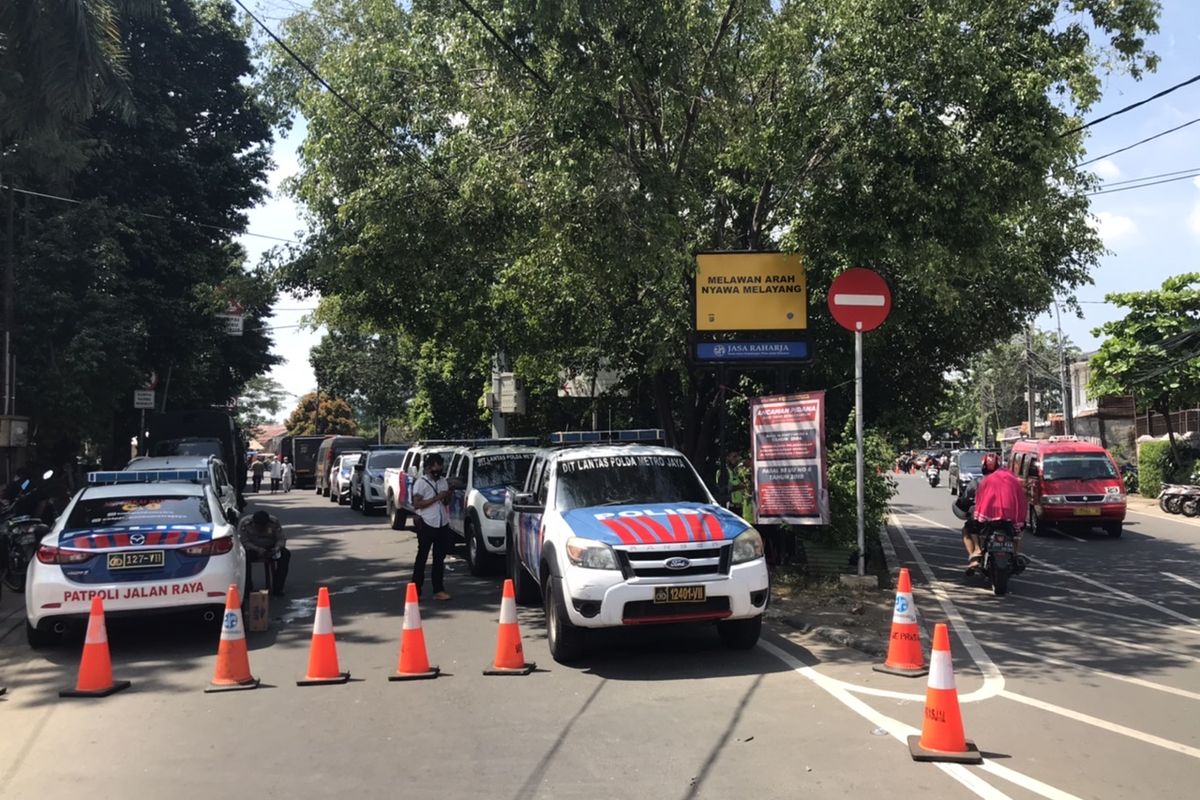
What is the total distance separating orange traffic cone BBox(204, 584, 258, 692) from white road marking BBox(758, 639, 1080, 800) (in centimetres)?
429

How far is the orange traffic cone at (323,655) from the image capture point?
308 inches

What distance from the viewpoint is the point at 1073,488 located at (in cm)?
1994

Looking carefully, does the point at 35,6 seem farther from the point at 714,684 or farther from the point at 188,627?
the point at 714,684

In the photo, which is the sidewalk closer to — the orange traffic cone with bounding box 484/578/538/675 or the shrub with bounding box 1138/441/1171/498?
the shrub with bounding box 1138/441/1171/498

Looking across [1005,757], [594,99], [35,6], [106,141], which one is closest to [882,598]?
[1005,757]

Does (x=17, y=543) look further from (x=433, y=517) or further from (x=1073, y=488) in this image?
(x=1073, y=488)

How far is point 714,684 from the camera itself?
755 cm

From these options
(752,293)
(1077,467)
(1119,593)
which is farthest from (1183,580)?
(1077,467)

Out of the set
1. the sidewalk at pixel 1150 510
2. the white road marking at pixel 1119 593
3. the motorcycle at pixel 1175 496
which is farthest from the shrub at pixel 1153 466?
the white road marking at pixel 1119 593

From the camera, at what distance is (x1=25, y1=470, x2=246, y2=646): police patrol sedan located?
28.5 ft

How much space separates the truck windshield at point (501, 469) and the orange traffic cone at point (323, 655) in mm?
6742

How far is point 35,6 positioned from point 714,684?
1549cm

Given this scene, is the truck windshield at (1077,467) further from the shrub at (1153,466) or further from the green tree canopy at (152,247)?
the green tree canopy at (152,247)

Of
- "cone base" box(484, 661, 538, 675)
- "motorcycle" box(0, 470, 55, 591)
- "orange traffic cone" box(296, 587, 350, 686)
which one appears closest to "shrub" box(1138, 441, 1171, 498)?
"cone base" box(484, 661, 538, 675)
